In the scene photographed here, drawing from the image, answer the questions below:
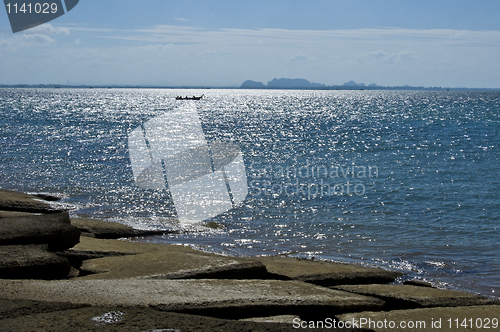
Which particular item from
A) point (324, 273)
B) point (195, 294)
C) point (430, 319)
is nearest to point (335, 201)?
point (324, 273)

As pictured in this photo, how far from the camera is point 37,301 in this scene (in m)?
4.66

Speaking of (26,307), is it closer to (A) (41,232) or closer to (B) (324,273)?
(A) (41,232)

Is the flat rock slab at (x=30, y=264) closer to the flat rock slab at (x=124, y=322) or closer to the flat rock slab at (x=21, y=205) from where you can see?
the flat rock slab at (x=124, y=322)

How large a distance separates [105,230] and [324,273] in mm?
5993

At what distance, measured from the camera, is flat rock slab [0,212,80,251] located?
6.87 meters

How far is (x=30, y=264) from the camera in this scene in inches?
233

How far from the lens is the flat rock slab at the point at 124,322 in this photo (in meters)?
4.06

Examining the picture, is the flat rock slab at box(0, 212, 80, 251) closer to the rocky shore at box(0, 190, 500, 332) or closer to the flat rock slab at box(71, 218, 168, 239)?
the rocky shore at box(0, 190, 500, 332)

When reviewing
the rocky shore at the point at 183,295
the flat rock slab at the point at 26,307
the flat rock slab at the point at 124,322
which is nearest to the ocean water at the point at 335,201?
the rocky shore at the point at 183,295

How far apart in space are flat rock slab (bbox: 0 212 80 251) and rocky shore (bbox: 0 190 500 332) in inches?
0.6

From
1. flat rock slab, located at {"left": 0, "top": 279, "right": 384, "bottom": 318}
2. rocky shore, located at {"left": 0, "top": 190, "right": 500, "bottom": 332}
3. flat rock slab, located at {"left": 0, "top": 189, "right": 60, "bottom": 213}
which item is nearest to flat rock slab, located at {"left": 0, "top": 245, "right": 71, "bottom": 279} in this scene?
rocky shore, located at {"left": 0, "top": 190, "right": 500, "bottom": 332}

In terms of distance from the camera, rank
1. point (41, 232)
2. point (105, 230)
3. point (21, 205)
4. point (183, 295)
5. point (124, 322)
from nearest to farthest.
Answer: point (124, 322)
point (183, 295)
point (41, 232)
point (105, 230)
point (21, 205)

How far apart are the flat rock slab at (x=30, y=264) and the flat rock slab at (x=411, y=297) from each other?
389 centimetres

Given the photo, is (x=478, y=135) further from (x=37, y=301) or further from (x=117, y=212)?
(x=37, y=301)
